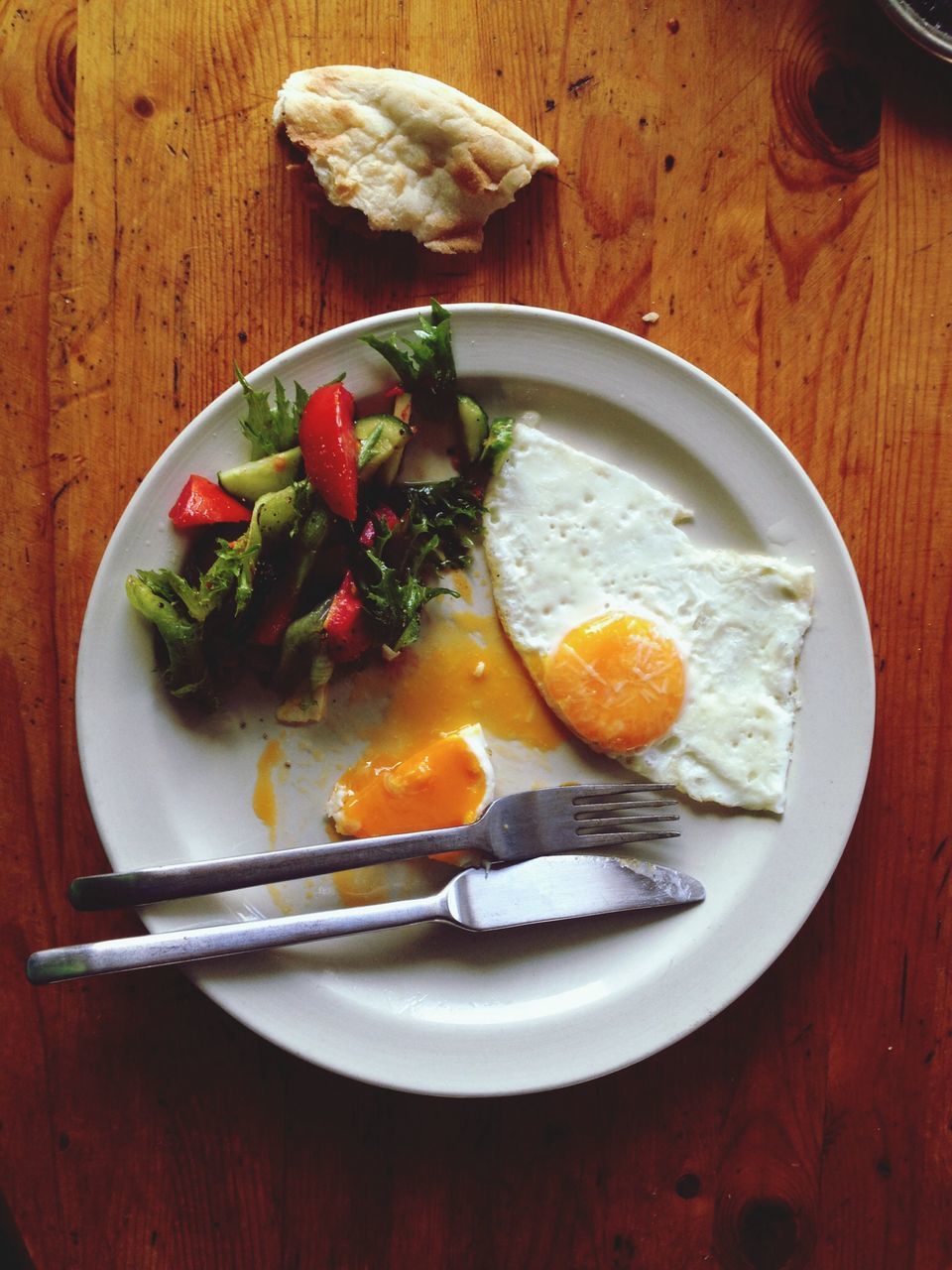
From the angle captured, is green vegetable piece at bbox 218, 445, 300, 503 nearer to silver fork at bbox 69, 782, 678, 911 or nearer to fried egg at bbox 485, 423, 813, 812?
fried egg at bbox 485, 423, 813, 812

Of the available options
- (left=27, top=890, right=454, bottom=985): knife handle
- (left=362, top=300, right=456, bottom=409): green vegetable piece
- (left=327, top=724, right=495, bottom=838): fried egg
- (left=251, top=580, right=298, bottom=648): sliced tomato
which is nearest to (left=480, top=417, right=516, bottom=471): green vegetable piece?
(left=362, top=300, right=456, bottom=409): green vegetable piece

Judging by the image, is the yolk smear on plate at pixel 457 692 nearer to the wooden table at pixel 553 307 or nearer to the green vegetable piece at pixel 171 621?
the green vegetable piece at pixel 171 621

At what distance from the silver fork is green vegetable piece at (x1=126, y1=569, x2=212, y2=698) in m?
0.43

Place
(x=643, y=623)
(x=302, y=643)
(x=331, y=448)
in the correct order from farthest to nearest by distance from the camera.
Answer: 1. (x=643, y=623)
2. (x=302, y=643)
3. (x=331, y=448)

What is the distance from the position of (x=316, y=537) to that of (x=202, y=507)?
0.88 ft

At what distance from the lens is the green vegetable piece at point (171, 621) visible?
2.03 m

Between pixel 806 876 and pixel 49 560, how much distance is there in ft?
6.64

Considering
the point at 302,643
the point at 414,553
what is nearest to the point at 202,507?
the point at 302,643

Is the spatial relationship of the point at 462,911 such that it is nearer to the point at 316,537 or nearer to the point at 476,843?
the point at 476,843

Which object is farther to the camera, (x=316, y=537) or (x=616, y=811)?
(x=616, y=811)

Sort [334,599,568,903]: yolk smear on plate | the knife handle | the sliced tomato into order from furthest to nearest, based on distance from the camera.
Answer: [334,599,568,903]: yolk smear on plate
the sliced tomato
the knife handle

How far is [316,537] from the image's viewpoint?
2.06 metres

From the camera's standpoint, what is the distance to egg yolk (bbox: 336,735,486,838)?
86.0 inches

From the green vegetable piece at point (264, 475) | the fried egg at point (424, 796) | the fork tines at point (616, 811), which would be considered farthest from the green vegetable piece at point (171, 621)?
the fork tines at point (616, 811)
